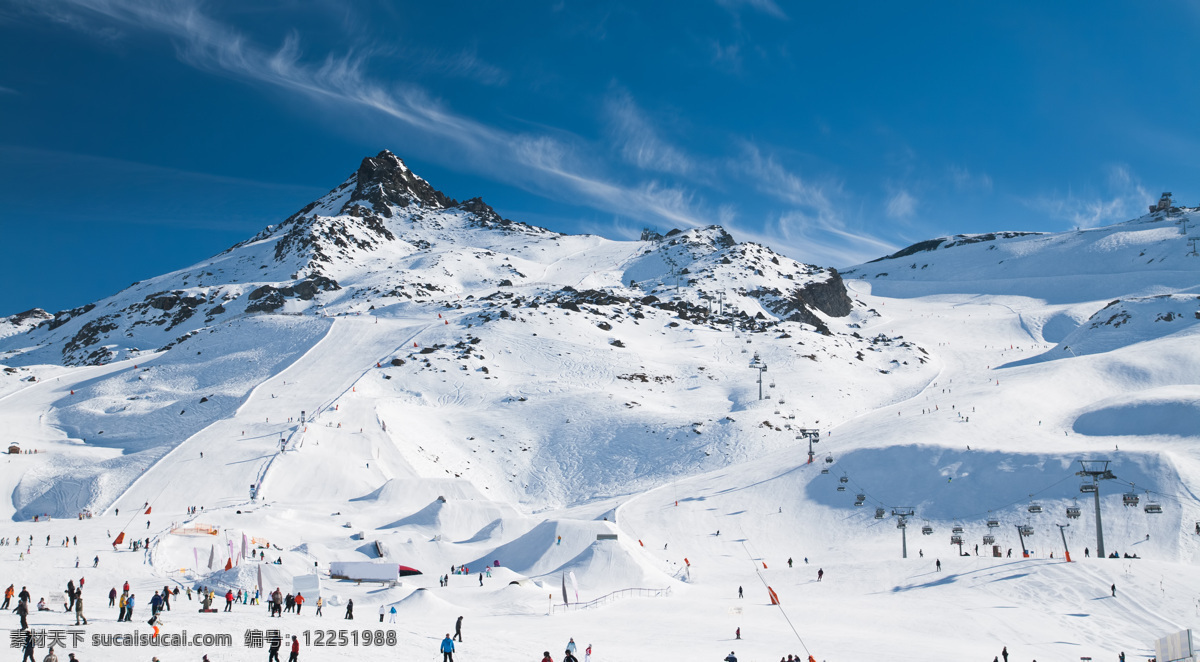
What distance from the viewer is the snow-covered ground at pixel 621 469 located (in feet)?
110

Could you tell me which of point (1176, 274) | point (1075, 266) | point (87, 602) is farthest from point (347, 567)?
point (1075, 266)

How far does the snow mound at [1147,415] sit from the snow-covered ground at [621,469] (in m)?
0.29

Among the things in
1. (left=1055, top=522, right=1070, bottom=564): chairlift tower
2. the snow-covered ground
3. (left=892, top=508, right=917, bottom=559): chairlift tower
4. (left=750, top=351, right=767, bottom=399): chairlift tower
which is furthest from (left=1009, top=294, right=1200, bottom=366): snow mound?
(left=892, top=508, right=917, bottom=559): chairlift tower

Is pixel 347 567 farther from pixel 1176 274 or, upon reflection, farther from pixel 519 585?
pixel 1176 274

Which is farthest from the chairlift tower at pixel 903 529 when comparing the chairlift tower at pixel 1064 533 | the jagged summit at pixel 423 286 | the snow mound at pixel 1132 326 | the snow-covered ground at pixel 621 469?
the jagged summit at pixel 423 286

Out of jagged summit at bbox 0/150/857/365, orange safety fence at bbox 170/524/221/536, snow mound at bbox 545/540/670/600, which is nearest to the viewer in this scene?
snow mound at bbox 545/540/670/600

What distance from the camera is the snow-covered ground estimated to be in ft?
110

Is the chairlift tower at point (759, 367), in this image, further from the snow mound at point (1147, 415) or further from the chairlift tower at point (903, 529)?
the chairlift tower at point (903, 529)

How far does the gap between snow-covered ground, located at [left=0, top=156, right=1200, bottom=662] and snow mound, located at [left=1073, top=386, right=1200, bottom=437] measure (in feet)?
0.96

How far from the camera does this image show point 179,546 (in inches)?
1641

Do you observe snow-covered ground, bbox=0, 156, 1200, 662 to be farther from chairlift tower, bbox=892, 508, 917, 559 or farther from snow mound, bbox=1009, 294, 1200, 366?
chairlift tower, bbox=892, 508, 917, 559

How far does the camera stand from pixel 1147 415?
62312mm

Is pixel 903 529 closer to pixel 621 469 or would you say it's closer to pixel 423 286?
pixel 621 469

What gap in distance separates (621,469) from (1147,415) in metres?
44.3
